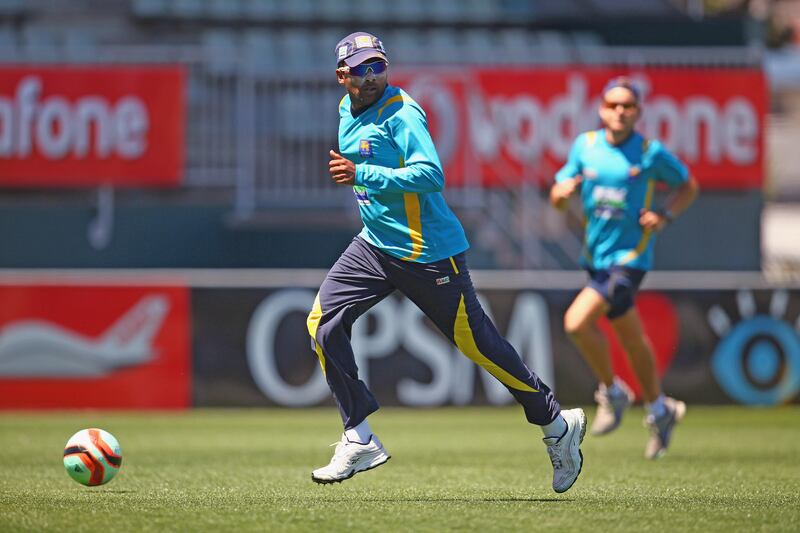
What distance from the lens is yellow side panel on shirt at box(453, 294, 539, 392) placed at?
647cm

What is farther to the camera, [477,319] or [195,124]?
[195,124]

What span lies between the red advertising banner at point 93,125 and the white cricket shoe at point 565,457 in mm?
11649

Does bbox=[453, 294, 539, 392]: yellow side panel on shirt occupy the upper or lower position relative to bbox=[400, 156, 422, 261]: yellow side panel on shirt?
lower

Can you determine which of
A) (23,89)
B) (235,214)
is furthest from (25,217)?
(235,214)

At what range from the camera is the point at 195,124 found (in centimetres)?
1783

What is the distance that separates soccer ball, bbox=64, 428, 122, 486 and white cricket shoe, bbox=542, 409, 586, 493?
2.14 m

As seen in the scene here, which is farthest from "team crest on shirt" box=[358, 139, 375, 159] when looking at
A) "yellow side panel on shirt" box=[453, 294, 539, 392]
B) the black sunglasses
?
"yellow side panel on shirt" box=[453, 294, 539, 392]

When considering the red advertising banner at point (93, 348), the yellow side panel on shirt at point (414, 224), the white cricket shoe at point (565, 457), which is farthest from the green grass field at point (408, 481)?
the yellow side panel on shirt at point (414, 224)

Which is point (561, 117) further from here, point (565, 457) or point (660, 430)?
point (565, 457)

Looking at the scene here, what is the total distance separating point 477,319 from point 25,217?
12416 millimetres

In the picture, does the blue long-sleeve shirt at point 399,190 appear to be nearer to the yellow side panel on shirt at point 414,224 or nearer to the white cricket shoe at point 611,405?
the yellow side panel on shirt at point 414,224

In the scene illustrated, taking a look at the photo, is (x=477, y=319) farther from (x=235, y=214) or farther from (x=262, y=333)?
(x=235, y=214)

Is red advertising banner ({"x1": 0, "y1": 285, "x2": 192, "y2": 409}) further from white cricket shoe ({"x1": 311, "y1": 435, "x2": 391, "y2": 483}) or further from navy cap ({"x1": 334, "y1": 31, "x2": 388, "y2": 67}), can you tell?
navy cap ({"x1": 334, "y1": 31, "x2": 388, "y2": 67})

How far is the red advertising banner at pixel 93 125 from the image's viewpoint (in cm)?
1748
